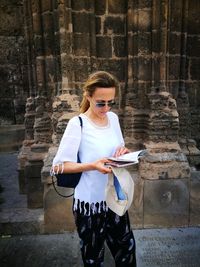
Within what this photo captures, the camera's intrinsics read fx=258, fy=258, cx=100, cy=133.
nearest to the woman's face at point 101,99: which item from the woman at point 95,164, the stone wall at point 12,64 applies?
the woman at point 95,164

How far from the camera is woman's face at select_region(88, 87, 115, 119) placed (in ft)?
5.97

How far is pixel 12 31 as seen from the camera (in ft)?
29.7

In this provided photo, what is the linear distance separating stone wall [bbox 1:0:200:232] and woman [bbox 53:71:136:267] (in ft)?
4.58

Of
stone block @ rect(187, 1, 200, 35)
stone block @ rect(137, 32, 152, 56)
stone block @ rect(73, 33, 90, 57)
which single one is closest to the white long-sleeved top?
stone block @ rect(73, 33, 90, 57)

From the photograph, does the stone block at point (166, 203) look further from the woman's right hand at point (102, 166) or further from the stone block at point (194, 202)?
the woman's right hand at point (102, 166)

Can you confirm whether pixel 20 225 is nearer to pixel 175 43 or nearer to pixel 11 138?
pixel 175 43

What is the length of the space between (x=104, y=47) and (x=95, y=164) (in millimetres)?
2337

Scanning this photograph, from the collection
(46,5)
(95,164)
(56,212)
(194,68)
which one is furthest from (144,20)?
(56,212)

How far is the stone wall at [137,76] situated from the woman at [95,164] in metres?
1.40

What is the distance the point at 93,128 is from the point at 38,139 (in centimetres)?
230

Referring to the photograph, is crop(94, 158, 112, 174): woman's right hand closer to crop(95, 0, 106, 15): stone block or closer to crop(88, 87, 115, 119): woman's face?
crop(88, 87, 115, 119): woman's face

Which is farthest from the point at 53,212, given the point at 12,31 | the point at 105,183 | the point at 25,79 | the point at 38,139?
the point at 12,31

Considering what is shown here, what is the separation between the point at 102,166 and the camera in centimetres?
173

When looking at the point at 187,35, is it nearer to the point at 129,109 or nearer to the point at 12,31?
the point at 129,109
